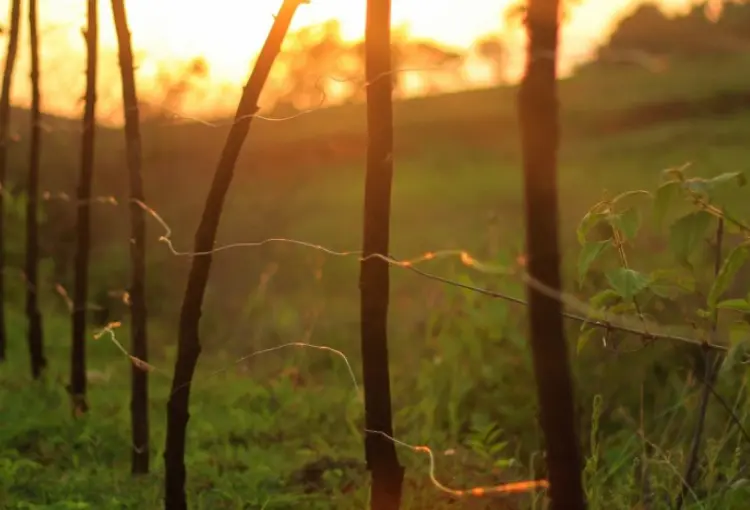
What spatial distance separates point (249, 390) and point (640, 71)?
15.5 meters

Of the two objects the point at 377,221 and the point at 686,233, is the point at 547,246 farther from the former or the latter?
the point at 377,221

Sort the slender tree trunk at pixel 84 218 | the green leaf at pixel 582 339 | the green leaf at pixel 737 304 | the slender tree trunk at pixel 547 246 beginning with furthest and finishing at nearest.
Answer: the slender tree trunk at pixel 84 218, the green leaf at pixel 582 339, the green leaf at pixel 737 304, the slender tree trunk at pixel 547 246

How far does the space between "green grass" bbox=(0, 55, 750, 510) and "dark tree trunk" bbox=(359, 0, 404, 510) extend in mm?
514

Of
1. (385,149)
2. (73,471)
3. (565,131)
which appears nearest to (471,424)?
(73,471)

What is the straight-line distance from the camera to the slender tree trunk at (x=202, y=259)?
93.4 inches

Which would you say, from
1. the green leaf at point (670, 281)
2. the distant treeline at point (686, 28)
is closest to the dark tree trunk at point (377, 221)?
the green leaf at point (670, 281)

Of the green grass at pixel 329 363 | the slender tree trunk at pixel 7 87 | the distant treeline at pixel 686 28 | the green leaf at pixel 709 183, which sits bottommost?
the green grass at pixel 329 363

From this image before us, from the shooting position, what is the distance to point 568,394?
1.46 meters

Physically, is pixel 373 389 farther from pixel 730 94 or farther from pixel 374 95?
pixel 730 94

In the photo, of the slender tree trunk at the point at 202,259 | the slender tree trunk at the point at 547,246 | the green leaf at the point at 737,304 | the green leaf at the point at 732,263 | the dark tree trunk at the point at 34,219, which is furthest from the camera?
the dark tree trunk at the point at 34,219

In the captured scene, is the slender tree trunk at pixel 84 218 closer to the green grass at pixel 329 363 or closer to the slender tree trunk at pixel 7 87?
the green grass at pixel 329 363

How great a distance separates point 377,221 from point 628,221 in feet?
2.04

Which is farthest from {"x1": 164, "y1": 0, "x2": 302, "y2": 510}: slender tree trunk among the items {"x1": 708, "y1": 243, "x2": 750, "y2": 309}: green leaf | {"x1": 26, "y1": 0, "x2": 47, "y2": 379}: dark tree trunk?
{"x1": 26, "y1": 0, "x2": 47, "y2": 379}: dark tree trunk

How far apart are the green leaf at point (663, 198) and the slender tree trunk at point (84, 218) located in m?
2.61
